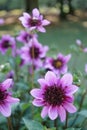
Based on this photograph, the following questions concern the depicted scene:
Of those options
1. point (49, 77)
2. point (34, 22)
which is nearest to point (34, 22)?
point (34, 22)

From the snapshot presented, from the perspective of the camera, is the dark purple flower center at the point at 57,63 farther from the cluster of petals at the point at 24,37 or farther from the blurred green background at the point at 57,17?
the blurred green background at the point at 57,17

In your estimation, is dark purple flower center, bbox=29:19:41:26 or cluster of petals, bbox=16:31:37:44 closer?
dark purple flower center, bbox=29:19:41:26

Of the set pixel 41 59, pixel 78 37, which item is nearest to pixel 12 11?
pixel 78 37

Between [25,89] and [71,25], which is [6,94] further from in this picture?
[71,25]

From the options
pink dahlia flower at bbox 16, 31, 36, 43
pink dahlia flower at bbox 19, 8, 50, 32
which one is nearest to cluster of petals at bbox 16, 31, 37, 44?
pink dahlia flower at bbox 16, 31, 36, 43

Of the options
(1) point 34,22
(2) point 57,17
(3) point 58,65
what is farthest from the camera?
(2) point 57,17

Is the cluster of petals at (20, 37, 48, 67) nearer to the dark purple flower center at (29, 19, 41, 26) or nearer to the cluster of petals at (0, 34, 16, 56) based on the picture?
the cluster of petals at (0, 34, 16, 56)

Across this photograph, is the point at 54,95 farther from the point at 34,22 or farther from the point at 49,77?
the point at 34,22

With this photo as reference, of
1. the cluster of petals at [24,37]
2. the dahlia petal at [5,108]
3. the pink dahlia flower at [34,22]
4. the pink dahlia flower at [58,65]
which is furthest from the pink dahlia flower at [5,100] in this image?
the cluster of petals at [24,37]
